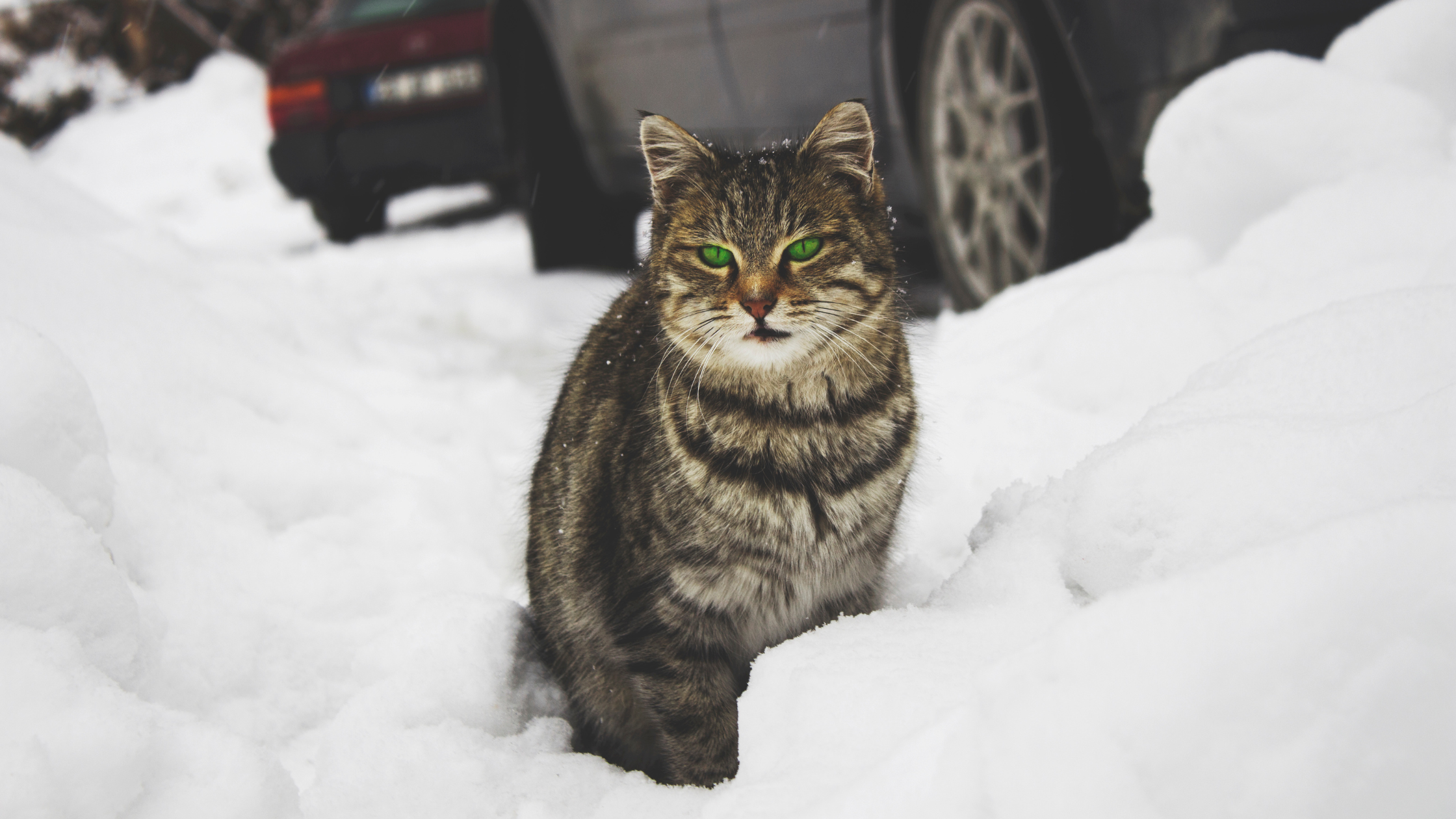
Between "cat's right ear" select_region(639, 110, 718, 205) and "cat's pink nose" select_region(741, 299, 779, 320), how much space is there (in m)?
0.39

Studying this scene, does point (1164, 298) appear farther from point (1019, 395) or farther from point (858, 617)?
point (858, 617)

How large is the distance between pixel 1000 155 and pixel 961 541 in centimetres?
152

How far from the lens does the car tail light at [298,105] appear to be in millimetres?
6895

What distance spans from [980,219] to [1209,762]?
2.77 metres

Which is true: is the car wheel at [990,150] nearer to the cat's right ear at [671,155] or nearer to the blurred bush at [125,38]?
the cat's right ear at [671,155]

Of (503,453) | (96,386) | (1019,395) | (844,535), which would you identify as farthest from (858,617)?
(503,453)

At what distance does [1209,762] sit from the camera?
3.28ft

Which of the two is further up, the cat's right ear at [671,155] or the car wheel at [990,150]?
the cat's right ear at [671,155]

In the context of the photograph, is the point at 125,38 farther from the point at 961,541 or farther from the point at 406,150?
the point at 961,541

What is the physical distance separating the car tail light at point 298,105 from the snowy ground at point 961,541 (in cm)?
344

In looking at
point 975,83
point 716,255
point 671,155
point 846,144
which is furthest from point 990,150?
point 716,255

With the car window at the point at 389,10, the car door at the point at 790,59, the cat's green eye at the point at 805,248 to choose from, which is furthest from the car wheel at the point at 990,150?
the car window at the point at 389,10

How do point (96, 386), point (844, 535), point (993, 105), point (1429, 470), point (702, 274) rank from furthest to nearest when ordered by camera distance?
point (993, 105) < point (96, 386) < point (702, 274) < point (844, 535) < point (1429, 470)

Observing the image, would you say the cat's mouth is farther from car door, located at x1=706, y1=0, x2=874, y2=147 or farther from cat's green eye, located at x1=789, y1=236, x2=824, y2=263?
car door, located at x1=706, y1=0, x2=874, y2=147
